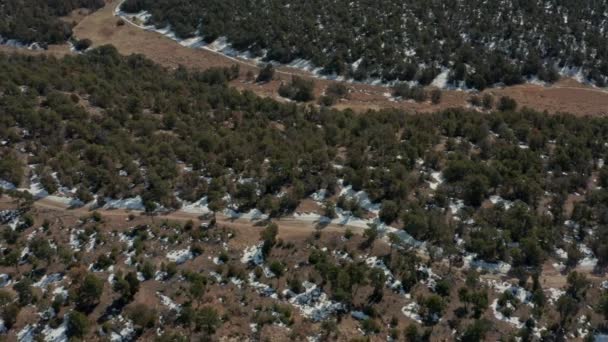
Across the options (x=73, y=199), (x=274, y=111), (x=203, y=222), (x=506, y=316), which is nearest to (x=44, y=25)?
(x=274, y=111)

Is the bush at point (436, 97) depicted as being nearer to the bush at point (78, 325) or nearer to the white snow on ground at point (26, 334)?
the bush at point (78, 325)

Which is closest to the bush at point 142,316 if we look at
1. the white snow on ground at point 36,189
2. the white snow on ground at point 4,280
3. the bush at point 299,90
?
the white snow on ground at point 4,280

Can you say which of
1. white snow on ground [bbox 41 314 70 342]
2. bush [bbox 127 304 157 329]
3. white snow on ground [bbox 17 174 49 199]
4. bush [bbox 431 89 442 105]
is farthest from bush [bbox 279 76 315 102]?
white snow on ground [bbox 41 314 70 342]

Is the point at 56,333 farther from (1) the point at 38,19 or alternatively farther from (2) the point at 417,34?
(1) the point at 38,19

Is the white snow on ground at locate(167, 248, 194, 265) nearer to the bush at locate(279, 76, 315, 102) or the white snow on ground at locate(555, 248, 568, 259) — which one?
the white snow on ground at locate(555, 248, 568, 259)

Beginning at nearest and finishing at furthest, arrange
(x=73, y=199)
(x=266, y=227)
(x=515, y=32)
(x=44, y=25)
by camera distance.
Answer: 1. (x=266, y=227)
2. (x=73, y=199)
3. (x=515, y=32)
4. (x=44, y=25)

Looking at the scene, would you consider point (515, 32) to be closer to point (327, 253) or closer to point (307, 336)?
point (327, 253)
